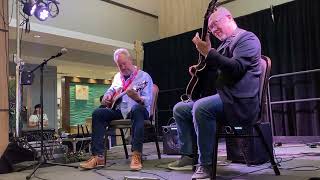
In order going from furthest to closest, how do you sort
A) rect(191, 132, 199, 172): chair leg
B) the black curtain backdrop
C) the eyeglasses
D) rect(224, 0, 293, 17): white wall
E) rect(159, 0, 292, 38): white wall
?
rect(159, 0, 292, 38): white wall, rect(224, 0, 293, 17): white wall, the black curtain backdrop, rect(191, 132, 199, 172): chair leg, the eyeglasses

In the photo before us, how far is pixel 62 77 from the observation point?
11.4 m

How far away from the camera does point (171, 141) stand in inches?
135

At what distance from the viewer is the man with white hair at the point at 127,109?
8.71ft

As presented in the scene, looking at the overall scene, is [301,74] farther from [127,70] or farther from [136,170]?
[136,170]

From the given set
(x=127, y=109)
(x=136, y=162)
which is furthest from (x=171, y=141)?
(x=136, y=162)

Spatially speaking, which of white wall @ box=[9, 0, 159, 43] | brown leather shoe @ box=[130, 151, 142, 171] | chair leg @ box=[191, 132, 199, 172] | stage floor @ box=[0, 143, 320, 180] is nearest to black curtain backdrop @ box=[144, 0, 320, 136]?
white wall @ box=[9, 0, 159, 43]

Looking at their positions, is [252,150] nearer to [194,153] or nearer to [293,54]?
[194,153]

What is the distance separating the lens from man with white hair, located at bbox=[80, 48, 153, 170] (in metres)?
2.66

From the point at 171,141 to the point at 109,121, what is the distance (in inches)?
31.8

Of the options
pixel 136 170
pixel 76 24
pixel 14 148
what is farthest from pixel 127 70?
pixel 76 24

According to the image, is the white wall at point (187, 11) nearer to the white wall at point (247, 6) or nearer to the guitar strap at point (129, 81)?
the white wall at point (247, 6)

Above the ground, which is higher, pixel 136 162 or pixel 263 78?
pixel 263 78

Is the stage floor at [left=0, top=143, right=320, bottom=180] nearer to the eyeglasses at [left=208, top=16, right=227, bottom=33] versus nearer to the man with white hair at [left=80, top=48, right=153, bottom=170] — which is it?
the man with white hair at [left=80, top=48, right=153, bottom=170]

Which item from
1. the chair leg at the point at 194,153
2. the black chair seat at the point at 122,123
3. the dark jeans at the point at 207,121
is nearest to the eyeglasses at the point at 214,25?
the dark jeans at the point at 207,121
